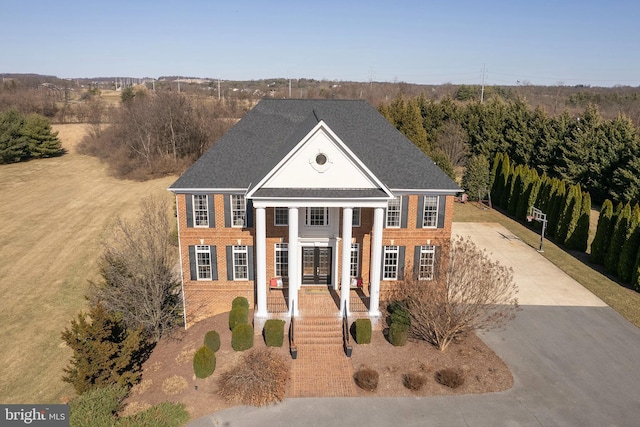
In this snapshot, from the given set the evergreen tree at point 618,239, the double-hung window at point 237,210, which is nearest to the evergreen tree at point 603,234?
the evergreen tree at point 618,239

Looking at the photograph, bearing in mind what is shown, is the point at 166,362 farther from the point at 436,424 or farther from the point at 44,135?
the point at 44,135

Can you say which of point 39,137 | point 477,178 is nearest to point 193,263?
point 477,178

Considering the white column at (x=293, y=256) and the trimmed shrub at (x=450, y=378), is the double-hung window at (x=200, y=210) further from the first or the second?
the trimmed shrub at (x=450, y=378)

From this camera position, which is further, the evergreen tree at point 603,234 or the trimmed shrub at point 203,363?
the evergreen tree at point 603,234

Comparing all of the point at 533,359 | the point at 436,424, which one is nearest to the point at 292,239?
the point at 436,424

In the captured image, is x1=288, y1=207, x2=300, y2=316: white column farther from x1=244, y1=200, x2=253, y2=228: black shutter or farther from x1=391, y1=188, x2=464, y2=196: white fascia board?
x1=391, y1=188, x2=464, y2=196: white fascia board

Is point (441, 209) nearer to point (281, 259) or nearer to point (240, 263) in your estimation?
point (281, 259)

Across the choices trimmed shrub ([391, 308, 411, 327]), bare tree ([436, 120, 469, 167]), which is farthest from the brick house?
bare tree ([436, 120, 469, 167])
